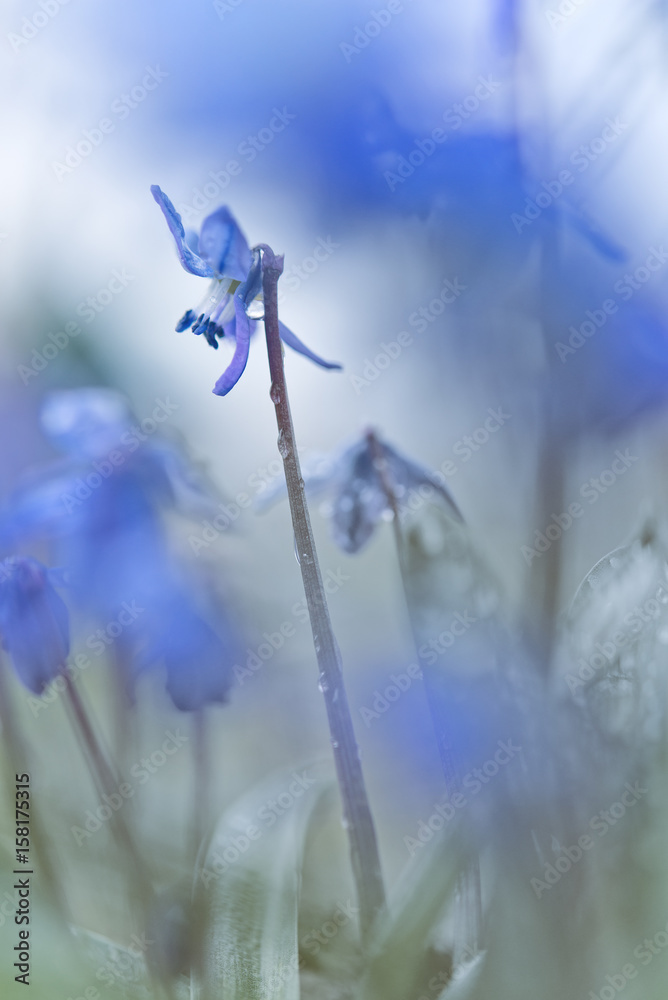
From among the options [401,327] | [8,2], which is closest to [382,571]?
[401,327]

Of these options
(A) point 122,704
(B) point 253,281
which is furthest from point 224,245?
(A) point 122,704

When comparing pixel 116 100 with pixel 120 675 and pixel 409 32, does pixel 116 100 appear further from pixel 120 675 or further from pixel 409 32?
pixel 120 675

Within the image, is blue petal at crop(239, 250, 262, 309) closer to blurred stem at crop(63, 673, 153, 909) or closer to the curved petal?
the curved petal

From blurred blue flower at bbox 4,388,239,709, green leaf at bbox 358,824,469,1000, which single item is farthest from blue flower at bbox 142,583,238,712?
green leaf at bbox 358,824,469,1000

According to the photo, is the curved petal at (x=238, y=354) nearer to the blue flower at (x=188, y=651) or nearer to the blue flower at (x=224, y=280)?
the blue flower at (x=224, y=280)

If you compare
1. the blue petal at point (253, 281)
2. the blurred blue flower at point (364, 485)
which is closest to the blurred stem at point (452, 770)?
the blurred blue flower at point (364, 485)
